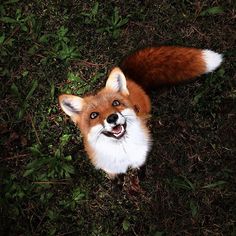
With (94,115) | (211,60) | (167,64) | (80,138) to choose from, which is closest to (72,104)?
(94,115)

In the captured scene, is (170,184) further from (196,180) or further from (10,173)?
(10,173)

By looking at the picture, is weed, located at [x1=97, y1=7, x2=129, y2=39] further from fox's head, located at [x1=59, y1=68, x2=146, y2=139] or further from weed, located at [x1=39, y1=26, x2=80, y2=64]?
fox's head, located at [x1=59, y1=68, x2=146, y2=139]

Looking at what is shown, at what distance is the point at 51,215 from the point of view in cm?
461

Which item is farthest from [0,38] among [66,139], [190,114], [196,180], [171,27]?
[196,180]

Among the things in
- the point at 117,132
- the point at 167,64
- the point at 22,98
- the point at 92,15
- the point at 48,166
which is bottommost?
the point at 48,166

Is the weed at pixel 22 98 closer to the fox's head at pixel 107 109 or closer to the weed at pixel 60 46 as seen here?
the weed at pixel 60 46

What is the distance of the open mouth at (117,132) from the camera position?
12.2ft

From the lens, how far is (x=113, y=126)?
3.67 meters

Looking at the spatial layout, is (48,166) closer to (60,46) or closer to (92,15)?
(60,46)

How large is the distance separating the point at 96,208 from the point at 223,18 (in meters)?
2.83

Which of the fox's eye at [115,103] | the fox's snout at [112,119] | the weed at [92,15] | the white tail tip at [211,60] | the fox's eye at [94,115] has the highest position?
the weed at [92,15]

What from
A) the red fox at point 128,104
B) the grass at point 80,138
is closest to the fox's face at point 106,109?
the red fox at point 128,104

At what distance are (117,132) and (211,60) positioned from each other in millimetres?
1456

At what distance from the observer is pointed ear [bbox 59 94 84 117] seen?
3.99m
